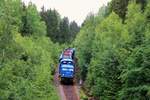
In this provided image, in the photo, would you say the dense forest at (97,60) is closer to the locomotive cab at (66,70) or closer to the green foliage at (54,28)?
the locomotive cab at (66,70)

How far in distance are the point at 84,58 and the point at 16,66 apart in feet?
140

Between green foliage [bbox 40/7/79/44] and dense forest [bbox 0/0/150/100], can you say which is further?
green foliage [bbox 40/7/79/44]

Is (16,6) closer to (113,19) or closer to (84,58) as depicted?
(84,58)

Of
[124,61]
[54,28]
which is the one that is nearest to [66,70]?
[124,61]

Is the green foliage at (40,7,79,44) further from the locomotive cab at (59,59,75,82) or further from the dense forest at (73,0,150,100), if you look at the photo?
the locomotive cab at (59,59,75,82)

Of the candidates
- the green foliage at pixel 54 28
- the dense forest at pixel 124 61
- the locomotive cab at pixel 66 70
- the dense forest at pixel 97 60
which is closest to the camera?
the dense forest at pixel 97 60

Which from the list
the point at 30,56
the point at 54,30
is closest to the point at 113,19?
the point at 30,56

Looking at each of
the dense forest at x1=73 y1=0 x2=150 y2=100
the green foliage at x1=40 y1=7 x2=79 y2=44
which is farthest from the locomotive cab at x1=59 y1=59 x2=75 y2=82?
the green foliage at x1=40 y1=7 x2=79 y2=44

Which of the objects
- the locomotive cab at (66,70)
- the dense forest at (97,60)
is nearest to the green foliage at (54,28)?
the dense forest at (97,60)

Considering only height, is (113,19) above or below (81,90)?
above

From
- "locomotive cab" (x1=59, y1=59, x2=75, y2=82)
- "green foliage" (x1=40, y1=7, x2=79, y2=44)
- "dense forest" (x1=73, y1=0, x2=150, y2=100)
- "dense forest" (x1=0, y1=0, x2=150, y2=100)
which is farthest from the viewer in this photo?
"green foliage" (x1=40, y1=7, x2=79, y2=44)

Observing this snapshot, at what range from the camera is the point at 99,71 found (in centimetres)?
5400

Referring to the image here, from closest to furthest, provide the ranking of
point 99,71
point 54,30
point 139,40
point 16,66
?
point 16,66 → point 139,40 → point 99,71 → point 54,30

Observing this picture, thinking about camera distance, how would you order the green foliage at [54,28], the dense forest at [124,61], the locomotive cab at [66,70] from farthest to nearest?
the green foliage at [54,28], the locomotive cab at [66,70], the dense forest at [124,61]
